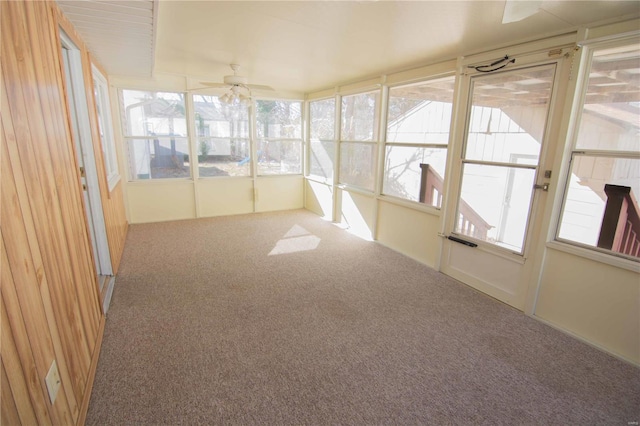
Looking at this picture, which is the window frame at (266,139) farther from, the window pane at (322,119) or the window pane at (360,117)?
the window pane at (360,117)

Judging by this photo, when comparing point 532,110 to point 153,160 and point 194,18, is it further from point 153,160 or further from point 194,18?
point 153,160

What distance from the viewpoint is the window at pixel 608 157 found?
7.01ft

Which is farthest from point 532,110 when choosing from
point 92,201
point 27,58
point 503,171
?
point 92,201

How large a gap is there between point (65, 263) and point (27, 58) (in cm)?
100

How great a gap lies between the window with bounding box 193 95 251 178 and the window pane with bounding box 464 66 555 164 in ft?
13.3

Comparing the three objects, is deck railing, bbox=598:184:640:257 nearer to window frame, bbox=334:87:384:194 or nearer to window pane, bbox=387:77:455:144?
window pane, bbox=387:77:455:144

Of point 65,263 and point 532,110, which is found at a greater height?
point 532,110

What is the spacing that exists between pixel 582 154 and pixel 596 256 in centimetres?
77

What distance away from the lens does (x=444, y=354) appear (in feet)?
7.24

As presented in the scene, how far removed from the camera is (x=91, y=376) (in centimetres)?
186

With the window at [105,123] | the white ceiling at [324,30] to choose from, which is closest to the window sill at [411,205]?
the white ceiling at [324,30]

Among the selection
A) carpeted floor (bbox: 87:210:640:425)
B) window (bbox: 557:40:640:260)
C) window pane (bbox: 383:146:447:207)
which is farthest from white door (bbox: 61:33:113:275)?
window (bbox: 557:40:640:260)

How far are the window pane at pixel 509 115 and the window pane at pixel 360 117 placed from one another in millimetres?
1619

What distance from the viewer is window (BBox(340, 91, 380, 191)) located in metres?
4.60
